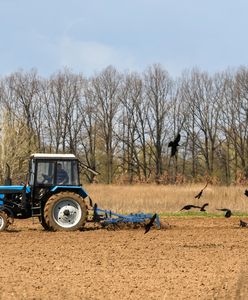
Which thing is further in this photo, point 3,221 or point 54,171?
point 54,171

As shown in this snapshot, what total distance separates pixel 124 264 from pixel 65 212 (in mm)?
5167

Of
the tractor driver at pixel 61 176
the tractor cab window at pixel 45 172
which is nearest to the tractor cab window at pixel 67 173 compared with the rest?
the tractor driver at pixel 61 176

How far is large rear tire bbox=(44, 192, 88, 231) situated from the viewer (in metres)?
13.7

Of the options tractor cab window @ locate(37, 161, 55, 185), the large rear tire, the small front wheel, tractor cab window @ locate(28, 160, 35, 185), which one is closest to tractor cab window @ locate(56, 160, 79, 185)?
tractor cab window @ locate(37, 161, 55, 185)

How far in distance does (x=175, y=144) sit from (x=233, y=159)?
1499 inches

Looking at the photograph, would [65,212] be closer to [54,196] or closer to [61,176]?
[54,196]

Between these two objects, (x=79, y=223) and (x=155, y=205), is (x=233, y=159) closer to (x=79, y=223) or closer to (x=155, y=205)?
(x=155, y=205)

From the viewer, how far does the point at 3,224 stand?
13375mm

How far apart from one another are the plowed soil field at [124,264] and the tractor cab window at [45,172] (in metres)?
1.24

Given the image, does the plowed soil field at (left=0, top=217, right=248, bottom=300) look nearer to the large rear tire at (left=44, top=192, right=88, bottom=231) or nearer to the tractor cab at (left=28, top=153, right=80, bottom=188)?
the large rear tire at (left=44, top=192, right=88, bottom=231)

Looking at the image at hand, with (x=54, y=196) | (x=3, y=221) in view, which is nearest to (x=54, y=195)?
(x=54, y=196)

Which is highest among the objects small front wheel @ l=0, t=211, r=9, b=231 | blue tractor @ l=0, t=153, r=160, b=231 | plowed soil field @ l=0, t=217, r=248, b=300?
blue tractor @ l=0, t=153, r=160, b=231

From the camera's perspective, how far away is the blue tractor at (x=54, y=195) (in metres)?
13.9

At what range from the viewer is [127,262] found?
9164 millimetres
